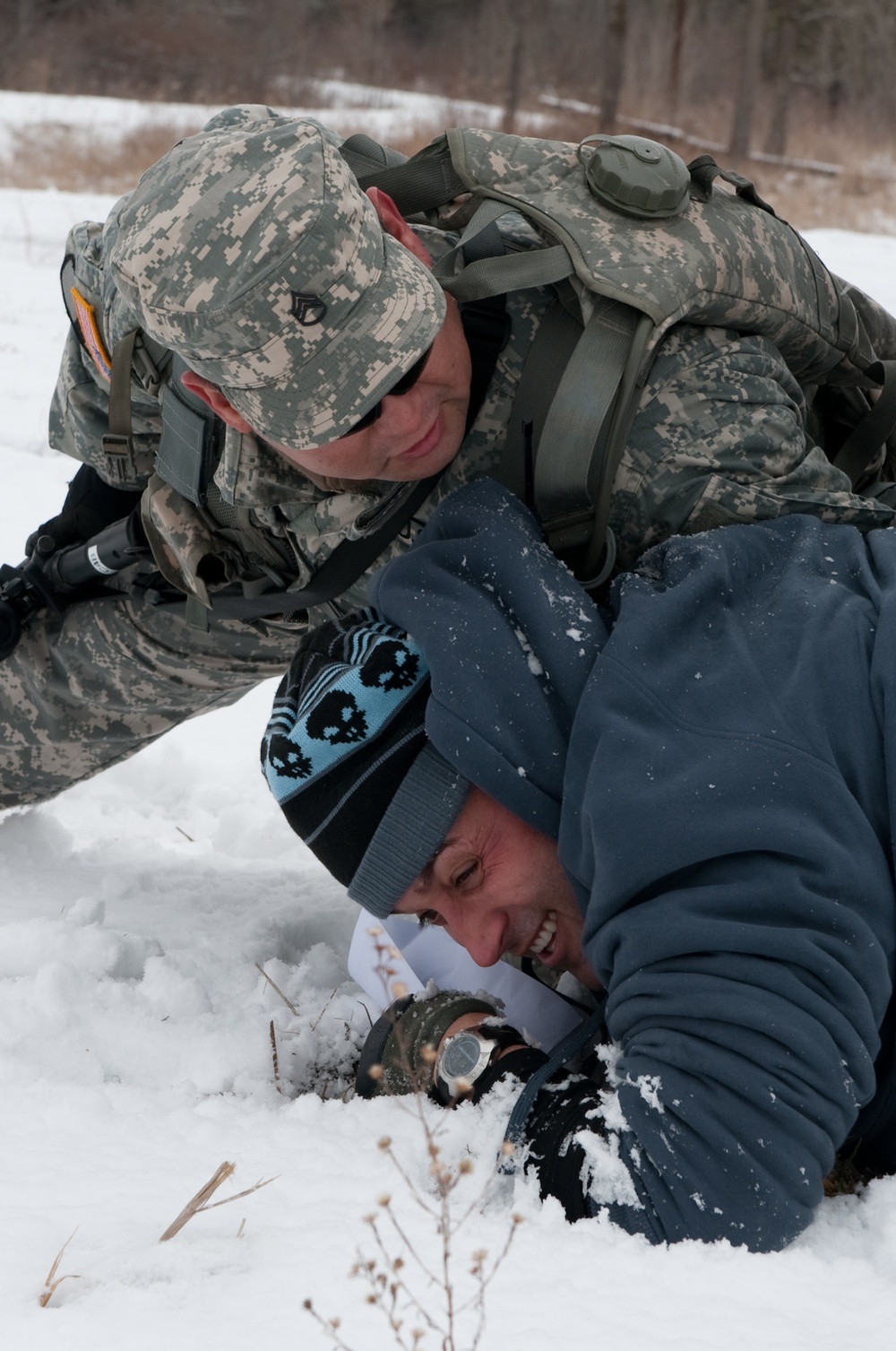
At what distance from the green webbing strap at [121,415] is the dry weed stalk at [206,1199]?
1.49m

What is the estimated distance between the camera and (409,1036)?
1.78 m

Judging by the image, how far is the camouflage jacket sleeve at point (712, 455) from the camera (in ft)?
6.10

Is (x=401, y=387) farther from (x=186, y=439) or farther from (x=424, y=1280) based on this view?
(x=424, y=1280)

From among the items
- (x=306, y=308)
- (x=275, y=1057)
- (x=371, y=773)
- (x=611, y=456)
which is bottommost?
(x=275, y=1057)

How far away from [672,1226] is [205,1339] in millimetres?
523

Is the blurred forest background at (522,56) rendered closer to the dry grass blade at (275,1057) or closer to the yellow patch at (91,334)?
the yellow patch at (91,334)

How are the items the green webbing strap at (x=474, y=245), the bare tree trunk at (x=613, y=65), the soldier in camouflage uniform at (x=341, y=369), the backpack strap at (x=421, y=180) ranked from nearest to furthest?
the soldier in camouflage uniform at (x=341, y=369) < the green webbing strap at (x=474, y=245) < the backpack strap at (x=421, y=180) < the bare tree trunk at (x=613, y=65)

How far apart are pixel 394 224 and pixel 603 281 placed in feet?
1.31

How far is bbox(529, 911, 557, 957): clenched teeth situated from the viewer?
6.07 ft

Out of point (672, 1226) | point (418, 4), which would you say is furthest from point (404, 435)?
point (418, 4)

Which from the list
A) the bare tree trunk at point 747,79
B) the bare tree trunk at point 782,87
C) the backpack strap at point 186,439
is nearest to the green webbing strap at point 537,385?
the backpack strap at point 186,439

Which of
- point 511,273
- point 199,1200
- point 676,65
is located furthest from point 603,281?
point 676,65

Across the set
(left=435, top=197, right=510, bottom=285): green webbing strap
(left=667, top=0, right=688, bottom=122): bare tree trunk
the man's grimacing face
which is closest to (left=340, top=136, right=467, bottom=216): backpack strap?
(left=435, top=197, right=510, bottom=285): green webbing strap

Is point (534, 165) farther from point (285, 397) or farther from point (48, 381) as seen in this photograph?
point (48, 381)
